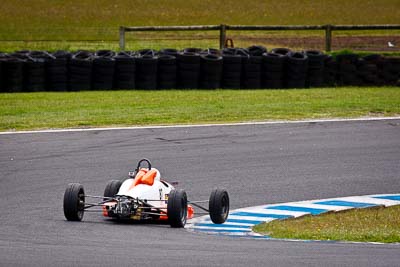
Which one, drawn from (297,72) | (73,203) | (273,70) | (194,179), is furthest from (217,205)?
(297,72)

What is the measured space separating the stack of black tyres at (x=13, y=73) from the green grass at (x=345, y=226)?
1103 centimetres

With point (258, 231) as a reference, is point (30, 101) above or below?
above

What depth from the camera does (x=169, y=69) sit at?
2195 cm

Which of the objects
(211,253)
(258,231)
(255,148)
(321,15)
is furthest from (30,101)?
(321,15)

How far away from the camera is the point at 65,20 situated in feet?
115

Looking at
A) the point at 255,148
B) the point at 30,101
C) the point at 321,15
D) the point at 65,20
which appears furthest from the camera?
the point at 321,15

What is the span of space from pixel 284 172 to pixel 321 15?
87.0ft

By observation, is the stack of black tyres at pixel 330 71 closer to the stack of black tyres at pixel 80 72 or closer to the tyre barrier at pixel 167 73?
the tyre barrier at pixel 167 73

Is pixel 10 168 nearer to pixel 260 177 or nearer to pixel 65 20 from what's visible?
pixel 260 177

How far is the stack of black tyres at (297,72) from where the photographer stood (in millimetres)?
22655

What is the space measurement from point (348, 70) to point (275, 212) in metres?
12.6

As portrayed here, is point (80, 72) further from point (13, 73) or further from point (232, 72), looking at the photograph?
point (232, 72)

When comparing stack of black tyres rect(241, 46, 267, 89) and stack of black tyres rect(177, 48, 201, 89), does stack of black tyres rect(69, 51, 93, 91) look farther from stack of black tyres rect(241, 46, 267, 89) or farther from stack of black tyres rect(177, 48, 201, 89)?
stack of black tyres rect(241, 46, 267, 89)

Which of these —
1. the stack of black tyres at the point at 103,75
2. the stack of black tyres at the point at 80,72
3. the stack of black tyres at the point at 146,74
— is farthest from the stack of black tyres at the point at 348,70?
the stack of black tyres at the point at 80,72
